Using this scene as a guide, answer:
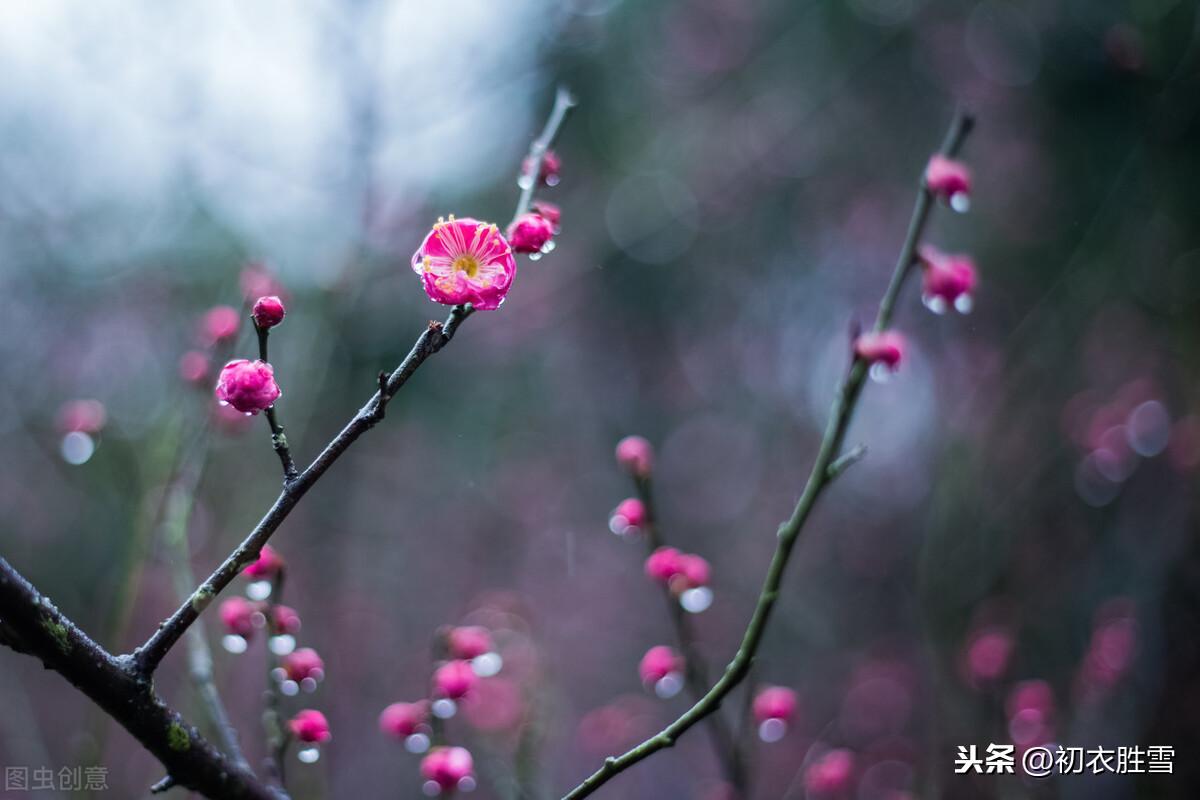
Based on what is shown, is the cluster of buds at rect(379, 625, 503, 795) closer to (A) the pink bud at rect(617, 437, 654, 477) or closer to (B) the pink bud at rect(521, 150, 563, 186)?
(A) the pink bud at rect(617, 437, 654, 477)

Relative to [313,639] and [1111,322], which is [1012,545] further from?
[313,639]

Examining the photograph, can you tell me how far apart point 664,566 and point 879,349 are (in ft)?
1.50

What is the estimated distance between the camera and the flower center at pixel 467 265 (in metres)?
0.76

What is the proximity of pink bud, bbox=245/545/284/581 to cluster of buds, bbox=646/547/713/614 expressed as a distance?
0.52 meters

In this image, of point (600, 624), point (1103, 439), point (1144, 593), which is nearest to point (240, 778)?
point (1144, 593)

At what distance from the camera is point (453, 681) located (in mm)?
1163

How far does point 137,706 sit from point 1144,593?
9.71 ft

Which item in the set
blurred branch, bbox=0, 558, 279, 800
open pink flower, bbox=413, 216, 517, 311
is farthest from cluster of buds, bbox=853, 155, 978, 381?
blurred branch, bbox=0, 558, 279, 800

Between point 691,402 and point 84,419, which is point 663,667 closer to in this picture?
point 84,419

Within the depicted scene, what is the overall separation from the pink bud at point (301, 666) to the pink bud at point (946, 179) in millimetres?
1002

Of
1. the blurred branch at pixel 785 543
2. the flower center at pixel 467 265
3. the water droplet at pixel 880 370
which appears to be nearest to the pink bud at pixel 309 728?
the blurred branch at pixel 785 543

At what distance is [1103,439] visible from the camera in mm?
3068

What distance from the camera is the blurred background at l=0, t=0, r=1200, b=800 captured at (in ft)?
8.35

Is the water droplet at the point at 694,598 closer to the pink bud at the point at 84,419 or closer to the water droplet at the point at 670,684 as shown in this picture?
the water droplet at the point at 670,684
